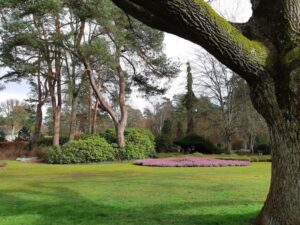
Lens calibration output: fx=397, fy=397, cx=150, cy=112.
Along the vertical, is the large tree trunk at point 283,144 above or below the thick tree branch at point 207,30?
below

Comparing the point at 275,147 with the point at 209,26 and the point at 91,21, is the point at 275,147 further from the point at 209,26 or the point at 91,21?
the point at 91,21

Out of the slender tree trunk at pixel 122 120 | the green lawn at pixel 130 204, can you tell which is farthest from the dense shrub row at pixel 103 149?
the green lawn at pixel 130 204

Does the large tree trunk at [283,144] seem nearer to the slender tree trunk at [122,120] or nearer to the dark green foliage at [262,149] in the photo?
the slender tree trunk at [122,120]

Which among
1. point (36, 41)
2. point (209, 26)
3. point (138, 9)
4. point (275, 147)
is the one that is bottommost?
point (275, 147)

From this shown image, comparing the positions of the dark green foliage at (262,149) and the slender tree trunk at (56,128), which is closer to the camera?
the slender tree trunk at (56,128)

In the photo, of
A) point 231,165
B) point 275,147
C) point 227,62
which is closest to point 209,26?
point 227,62

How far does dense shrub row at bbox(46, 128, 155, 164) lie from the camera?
81.0ft

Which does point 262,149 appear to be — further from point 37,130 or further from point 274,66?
point 274,66

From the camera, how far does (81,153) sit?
81.5 feet

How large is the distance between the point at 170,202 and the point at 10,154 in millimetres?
25026

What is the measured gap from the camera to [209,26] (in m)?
4.14

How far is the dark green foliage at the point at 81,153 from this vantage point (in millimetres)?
24594

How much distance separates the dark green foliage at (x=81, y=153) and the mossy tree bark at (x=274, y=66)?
20.9 m

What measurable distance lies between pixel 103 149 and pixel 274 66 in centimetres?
2197
